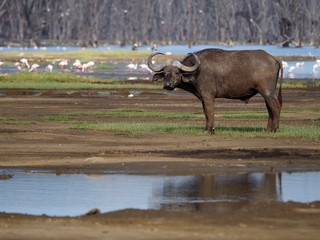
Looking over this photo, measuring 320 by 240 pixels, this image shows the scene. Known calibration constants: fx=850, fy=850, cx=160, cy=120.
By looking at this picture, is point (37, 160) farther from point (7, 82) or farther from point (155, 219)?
point (7, 82)

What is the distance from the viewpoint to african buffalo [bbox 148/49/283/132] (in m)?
18.4

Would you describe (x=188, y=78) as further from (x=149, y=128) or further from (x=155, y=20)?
(x=155, y=20)

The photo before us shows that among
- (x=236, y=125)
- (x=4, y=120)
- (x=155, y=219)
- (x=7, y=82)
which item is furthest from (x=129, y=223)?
(x=7, y=82)

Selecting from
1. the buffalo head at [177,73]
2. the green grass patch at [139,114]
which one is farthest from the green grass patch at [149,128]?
the green grass patch at [139,114]

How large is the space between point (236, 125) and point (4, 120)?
20.3 ft

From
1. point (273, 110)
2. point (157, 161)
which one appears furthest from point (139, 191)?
point (273, 110)

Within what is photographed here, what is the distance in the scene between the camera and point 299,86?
1596 inches

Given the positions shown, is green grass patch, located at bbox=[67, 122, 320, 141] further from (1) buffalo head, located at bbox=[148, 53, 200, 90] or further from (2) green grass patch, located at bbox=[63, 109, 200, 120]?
(2) green grass patch, located at bbox=[63, 109, 200, 120]

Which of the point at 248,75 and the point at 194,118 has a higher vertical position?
the point at 248,75

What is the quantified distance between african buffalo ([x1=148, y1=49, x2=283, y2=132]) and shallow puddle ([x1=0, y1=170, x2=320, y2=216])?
16.6 feet

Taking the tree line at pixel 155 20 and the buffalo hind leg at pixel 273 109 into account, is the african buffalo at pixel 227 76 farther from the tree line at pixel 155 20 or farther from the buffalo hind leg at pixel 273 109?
the tree line at pixel 155 20

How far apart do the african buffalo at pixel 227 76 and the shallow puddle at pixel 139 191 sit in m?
5.07

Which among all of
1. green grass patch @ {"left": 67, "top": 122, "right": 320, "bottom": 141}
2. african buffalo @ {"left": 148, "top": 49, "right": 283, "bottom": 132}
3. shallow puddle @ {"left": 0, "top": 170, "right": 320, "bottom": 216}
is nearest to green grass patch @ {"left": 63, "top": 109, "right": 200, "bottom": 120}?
Result: green grass patch @ {"left": 67, "top": 122, "right": 320, "bottom": 141}

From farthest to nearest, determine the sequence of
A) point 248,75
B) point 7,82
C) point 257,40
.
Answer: point 257,40
point 7,82
point 248,75
